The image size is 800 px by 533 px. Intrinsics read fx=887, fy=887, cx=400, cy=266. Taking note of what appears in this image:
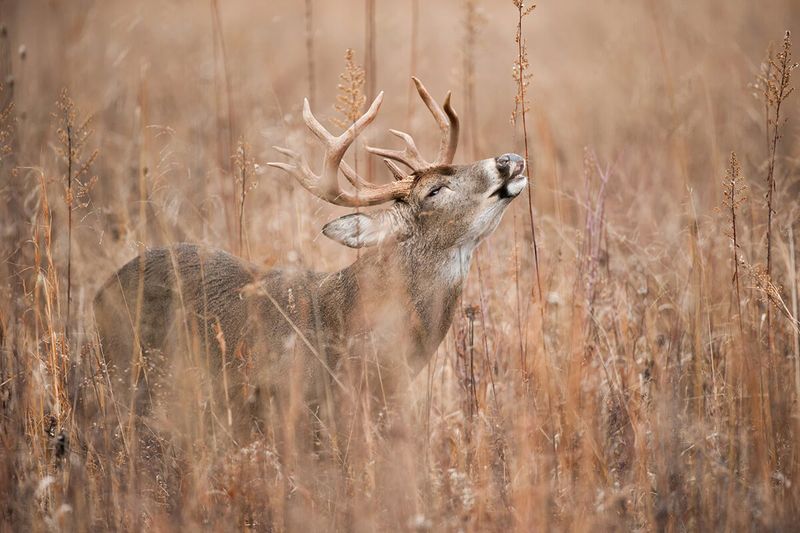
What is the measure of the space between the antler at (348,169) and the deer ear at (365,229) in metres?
0.09

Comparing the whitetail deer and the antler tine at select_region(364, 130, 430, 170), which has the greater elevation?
the antler tine at select_region(364, 130, 430, 170)

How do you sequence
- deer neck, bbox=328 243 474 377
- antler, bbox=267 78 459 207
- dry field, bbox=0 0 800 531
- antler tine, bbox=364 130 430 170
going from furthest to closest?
1. antler tine, bbox=364 130 430 170
2. deer neck, bbox=328 243 474 377
3. antler, bbox=267 78 459 207
4. dry field, bbox=0 0 800 531

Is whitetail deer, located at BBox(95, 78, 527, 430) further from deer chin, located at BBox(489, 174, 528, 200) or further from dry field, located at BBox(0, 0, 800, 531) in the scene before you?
dry field, located at BBox(0, 0, 800, 531)

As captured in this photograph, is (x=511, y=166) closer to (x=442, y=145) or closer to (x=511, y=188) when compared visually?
(x=511, y=188)

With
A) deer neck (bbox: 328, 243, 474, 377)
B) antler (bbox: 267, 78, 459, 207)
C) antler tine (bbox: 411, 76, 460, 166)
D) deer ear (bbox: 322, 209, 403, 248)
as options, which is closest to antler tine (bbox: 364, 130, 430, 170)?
antler (bbox: 267, 78, 459, 207)

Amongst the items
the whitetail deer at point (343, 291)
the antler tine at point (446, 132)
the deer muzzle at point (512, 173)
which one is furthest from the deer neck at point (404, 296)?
the antler tine at point (446, 132)

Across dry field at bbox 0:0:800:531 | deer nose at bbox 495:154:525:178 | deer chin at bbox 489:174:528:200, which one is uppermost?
deer nose at bbox 495:154:525:178

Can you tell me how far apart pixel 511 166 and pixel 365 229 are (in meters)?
0.90

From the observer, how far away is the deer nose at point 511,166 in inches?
194

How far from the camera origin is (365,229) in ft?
16.6

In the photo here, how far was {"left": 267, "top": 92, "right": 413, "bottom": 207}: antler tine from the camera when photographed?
15.6ft

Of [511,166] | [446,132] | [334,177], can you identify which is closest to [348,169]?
[334,177]

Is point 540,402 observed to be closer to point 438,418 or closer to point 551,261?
point 438,418

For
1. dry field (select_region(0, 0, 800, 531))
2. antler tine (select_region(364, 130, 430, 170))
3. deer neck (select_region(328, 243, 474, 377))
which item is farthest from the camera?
antler tine (select_region(364, 130, 430, 170))
